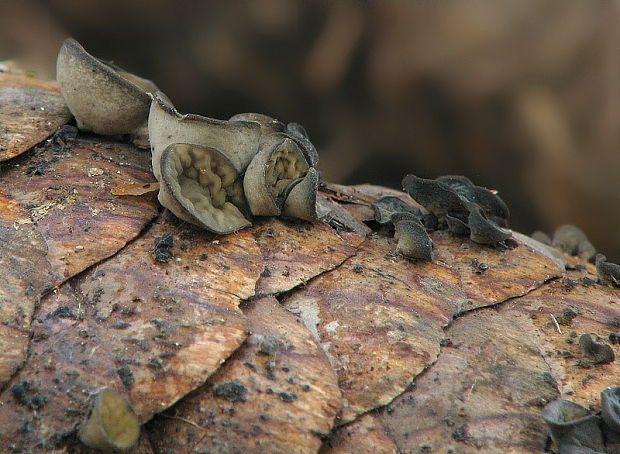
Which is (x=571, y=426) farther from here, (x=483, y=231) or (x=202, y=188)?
(x=202, y=188)

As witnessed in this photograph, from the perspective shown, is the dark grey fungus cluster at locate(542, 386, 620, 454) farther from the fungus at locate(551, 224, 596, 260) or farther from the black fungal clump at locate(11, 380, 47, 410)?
the fungus at locate(551, 224, 596, 260)

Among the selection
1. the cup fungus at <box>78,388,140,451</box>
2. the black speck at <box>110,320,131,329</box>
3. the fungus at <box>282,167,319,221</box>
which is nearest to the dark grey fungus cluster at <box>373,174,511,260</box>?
the fungus at <box>282,167,319,221</box>

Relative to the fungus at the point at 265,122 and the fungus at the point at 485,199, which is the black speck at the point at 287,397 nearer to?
the fungus at the point at 265,122

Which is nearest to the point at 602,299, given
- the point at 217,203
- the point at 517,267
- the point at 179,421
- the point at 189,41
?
the point at 517,267

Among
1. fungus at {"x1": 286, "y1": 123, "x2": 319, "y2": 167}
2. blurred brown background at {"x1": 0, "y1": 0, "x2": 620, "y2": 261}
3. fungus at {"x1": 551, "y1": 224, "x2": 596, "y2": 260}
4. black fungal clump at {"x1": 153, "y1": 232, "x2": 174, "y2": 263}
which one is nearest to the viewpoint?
black fungal clump at {"x1": 153, "y1": 232, "x2": 174, "y2": 263}

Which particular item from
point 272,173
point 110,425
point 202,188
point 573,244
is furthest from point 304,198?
point 573,244

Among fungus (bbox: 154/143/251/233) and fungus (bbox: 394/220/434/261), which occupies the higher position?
fungus (bbox: 394/220/434/261)

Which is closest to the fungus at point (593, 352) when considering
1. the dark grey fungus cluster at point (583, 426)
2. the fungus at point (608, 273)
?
the dark grey fungus cluster at point (583, 426)
